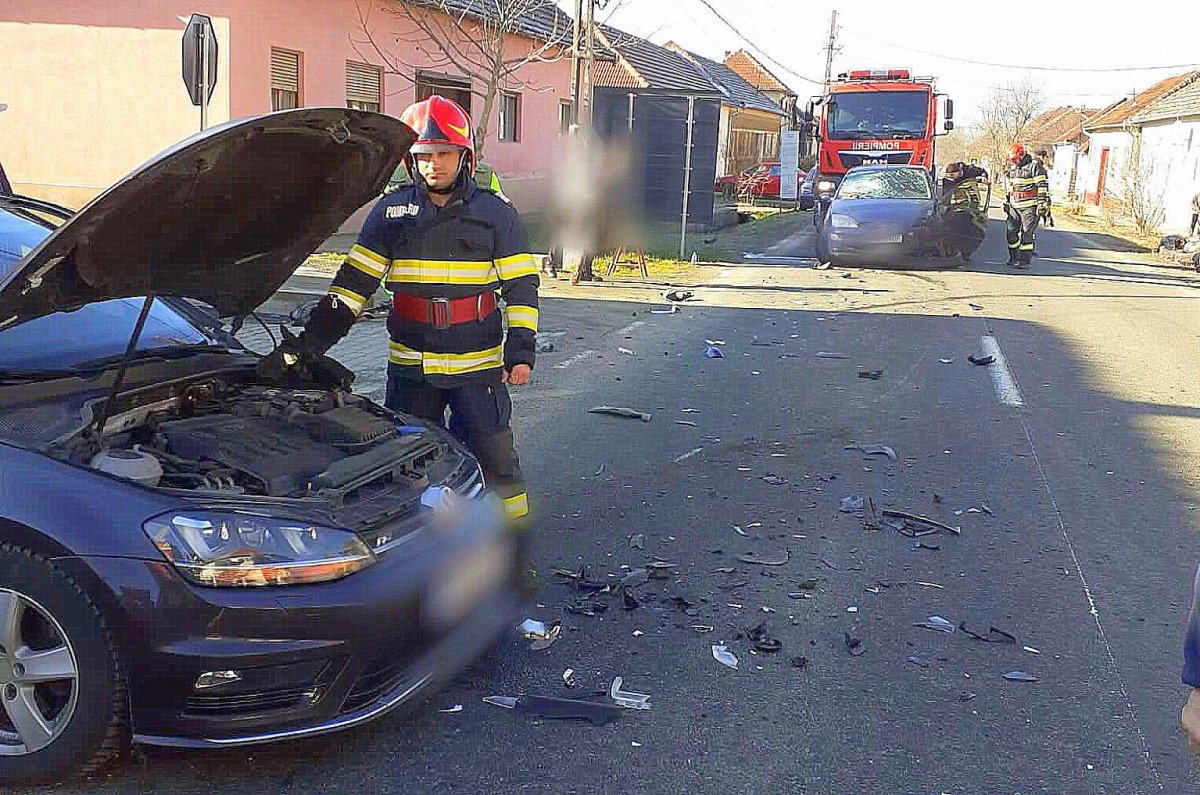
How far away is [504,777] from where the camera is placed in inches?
131

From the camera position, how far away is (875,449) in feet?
23.4

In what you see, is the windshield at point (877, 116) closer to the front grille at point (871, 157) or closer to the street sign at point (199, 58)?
the front grille at point (871, 157)

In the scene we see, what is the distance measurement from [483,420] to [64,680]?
196 centimetres

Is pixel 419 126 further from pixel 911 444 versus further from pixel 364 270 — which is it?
pixel 911 444

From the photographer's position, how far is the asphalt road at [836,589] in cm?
343

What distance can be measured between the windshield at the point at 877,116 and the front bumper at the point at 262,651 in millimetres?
22809

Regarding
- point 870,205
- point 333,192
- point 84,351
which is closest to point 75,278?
point 84,351

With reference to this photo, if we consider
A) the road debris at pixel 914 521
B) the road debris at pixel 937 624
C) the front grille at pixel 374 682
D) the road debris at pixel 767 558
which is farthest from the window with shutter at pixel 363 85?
the front grille at pixel 374 682

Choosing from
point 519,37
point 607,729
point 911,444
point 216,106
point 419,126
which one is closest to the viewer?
point 607,729

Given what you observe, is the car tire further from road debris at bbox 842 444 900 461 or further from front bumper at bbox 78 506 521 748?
road debris at bbox 842 444 900 461

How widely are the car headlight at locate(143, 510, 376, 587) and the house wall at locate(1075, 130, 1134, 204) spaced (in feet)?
127

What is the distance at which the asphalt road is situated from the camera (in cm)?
343

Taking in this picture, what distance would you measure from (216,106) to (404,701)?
48.4ft

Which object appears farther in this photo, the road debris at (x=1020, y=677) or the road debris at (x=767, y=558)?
the road debris at (x=767, y=558)
